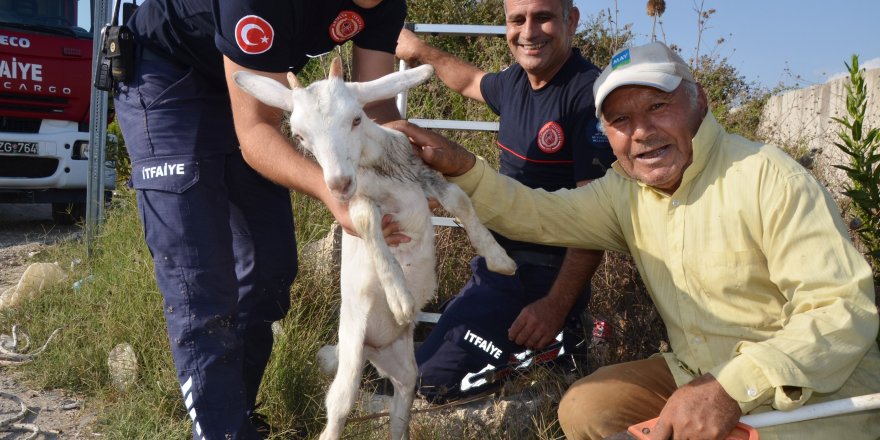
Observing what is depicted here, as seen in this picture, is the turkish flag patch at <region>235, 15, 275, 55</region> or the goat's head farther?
the turkish flag patch at <region>235, 15, 275, 55</region>

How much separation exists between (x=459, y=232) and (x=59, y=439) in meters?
2.41

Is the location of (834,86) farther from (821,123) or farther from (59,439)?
(59,439)

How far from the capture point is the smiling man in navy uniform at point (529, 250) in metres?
3.62

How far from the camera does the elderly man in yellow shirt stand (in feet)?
7.09

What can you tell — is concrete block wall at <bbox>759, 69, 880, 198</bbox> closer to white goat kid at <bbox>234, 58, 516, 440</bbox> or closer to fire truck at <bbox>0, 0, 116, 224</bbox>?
white goat kid at <bbox>234, 58, 516, 440</bbox>

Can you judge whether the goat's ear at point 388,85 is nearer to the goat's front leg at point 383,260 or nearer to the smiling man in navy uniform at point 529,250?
the goat's front leg at point 383,260

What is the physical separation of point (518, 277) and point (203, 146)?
5.62 ft

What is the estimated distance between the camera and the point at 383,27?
10.1 ft

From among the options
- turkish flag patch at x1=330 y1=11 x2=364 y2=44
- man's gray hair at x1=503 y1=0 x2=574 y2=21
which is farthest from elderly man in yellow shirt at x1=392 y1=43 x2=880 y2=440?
man's gray hair at x1=503 y1=0 x2=574 y2=21

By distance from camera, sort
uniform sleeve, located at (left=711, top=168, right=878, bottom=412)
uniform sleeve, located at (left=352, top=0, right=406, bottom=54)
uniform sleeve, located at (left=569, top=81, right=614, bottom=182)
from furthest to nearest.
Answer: uniform sleeve, located at (left=569, top=81, right=614, bottom=182), uniform sleeve, located at (left=352, top=0, right=406, bottom=54), uniform sleeve, located at (left=711, top=168, right=878, bottom=412)

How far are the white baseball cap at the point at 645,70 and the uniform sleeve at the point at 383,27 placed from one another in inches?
37.1

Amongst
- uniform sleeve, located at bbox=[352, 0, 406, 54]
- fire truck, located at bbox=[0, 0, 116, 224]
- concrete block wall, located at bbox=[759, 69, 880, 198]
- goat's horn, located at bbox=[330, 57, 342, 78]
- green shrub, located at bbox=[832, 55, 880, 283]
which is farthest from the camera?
fire truck, located at bbox=[0, 0, 116, 224]

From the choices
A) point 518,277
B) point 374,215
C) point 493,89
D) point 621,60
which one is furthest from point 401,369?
point 493,89

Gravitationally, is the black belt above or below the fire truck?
below
